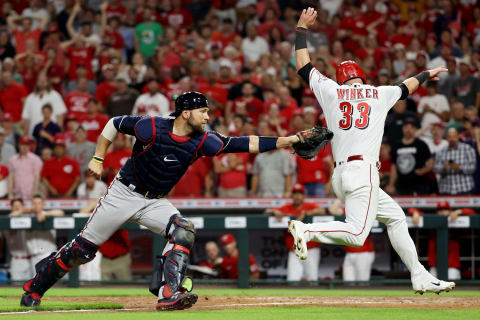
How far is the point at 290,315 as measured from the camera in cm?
696

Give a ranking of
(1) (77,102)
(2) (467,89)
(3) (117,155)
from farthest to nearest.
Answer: (1) (77,102), (2) (467,89), (3) (117,155)

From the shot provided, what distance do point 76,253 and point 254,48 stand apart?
9.69 metres

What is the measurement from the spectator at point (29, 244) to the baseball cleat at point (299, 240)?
527cm

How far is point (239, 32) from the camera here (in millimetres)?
17891

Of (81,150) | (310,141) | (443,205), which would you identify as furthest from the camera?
(81,150)

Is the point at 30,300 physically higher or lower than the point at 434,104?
lower

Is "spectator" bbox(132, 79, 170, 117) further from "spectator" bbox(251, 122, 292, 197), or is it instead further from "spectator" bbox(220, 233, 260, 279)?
"spectator" bbox(220, 233, 260, 279)

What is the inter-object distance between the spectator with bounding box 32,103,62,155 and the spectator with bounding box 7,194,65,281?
7.52 feet

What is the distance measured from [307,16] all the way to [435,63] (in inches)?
314

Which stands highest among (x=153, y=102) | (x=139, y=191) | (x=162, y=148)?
(x=153, y=102)

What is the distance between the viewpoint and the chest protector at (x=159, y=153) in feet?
24.7

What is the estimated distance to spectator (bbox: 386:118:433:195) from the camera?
12.7m

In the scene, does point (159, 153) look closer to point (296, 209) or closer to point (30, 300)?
point (30, 300)

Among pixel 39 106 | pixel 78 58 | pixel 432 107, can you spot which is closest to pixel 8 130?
pixel 39 106
